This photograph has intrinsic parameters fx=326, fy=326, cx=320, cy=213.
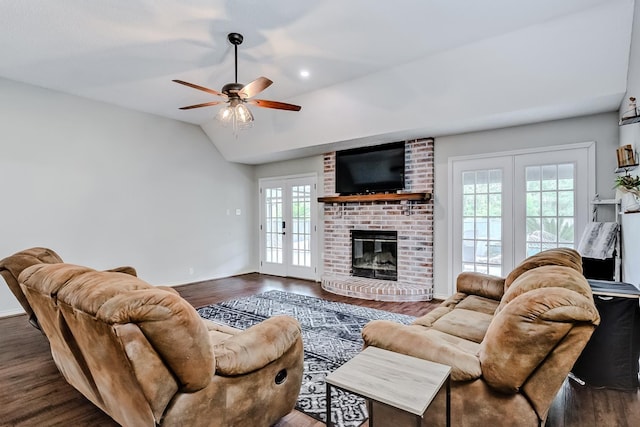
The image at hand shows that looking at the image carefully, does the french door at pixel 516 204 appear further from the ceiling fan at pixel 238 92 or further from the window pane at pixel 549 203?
the ceiling fan at pixel 238 92


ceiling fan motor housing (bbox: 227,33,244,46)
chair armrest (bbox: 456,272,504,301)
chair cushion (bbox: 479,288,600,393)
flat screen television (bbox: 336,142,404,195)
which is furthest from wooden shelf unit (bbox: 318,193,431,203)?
chair cushion (bbox: 479,288,600,393)

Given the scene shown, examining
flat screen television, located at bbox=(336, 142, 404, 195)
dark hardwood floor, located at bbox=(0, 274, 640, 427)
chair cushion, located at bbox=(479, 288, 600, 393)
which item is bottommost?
dark hardwood floor, located at bbox=(0, 274, 640, 427)

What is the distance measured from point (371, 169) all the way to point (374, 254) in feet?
4.74

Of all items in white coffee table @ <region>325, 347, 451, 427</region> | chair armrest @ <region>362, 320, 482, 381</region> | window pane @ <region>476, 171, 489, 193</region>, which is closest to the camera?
→ white coffee table @ <region>325, 347, 451, 427</region>

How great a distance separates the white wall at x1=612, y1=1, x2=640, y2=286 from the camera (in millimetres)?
2525

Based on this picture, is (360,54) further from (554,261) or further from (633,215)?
(633,215)

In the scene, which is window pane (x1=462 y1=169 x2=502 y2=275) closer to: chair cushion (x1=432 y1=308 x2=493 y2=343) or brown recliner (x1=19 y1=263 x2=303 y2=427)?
chair cushion (x1=432 y1=308 x2=493 y2=343)

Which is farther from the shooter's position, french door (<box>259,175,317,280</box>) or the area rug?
french door (<box>259,175,317,280</box>)

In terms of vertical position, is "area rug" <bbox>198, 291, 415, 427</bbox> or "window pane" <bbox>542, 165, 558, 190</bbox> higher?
"window pane" <bbox>542, 165, 558, 190</bbox>

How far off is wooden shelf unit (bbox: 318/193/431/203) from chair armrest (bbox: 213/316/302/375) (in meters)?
3.45

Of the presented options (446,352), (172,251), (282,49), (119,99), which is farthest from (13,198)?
(446,352)

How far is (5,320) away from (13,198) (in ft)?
5.05

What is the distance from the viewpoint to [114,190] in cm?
516

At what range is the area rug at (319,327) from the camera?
7.00ft
